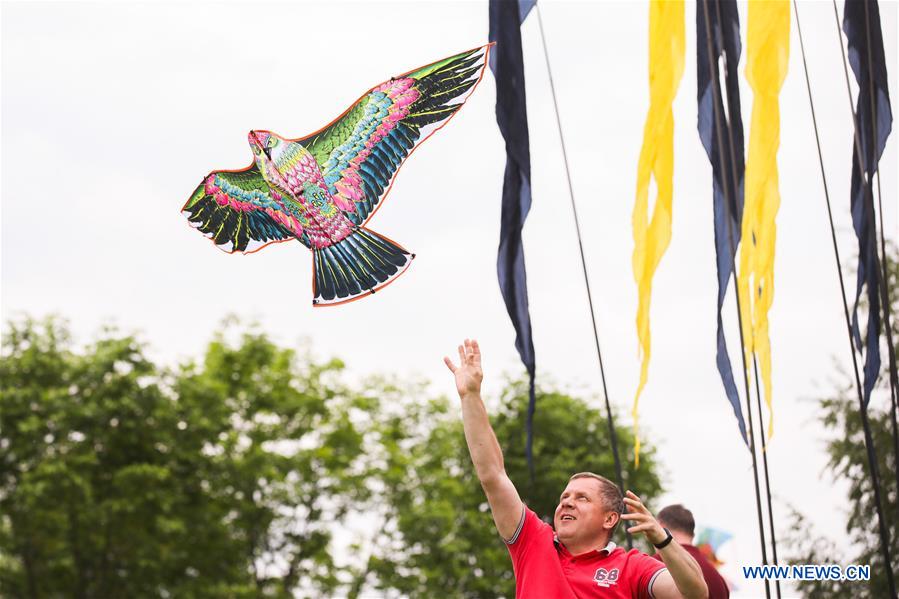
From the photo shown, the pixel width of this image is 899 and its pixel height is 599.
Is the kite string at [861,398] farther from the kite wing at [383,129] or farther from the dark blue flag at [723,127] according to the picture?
the kite wing at [383,129]

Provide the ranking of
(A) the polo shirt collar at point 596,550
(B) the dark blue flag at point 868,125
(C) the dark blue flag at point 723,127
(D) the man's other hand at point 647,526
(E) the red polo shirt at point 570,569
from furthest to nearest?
1. (B) the dark blue flag at point 868,125
2. (C) the dark blue flag at point 723,127
3. (A) the polo shirt collar at point 596,550
4. (E) the red polo shirt at point 570,569
5. (D) the man's other hand at point 647,526

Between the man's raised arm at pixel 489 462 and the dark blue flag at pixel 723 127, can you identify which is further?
the dark blue flag at pixel 723 127

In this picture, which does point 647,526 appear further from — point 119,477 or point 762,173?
point 119,477

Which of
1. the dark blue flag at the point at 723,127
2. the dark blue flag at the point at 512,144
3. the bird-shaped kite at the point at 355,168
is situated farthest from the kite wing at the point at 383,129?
the dark blue flag at the point at 723,127

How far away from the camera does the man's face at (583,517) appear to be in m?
4.00

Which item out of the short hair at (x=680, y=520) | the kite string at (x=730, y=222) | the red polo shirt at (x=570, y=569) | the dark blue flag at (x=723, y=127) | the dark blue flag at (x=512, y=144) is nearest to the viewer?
the red polo shirt at (x=570, y=569)

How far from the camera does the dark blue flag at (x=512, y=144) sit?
20.6ft

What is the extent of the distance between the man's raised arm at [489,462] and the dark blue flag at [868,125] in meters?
2.82

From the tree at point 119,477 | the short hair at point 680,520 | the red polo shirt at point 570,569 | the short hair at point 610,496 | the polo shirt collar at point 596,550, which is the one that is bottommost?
the red polo shirt at point 570,569

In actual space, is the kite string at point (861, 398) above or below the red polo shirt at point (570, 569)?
above

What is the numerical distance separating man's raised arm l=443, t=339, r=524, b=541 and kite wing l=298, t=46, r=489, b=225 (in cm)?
169

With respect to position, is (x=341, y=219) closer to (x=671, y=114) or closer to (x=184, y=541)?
(x=671, y=114)

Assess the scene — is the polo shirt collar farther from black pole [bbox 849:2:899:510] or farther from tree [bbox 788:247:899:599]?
tree [bbox 788:247:899:599]

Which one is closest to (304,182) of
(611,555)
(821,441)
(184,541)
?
(611,555)
